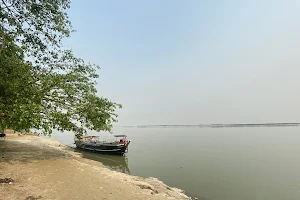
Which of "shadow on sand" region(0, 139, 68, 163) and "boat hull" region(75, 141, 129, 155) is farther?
"boat hull" region(75, 141, 129, 155)

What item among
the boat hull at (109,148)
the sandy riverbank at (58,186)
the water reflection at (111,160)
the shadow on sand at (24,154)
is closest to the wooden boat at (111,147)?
the boat hull at (109,148)

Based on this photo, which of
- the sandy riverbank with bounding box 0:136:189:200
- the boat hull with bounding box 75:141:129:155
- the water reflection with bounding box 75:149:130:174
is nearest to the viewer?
the sandy riverbank with bounding box 0:136:189:200

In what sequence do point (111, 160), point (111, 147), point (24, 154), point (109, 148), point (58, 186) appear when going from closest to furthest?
point (58, 186) → point (24, 154) → point (111, 160) → point (111, 147) → point (109, 148)

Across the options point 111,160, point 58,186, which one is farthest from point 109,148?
point 58,186

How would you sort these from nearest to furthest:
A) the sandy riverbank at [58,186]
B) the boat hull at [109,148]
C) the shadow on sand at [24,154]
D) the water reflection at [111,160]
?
the sandy riverbank at [58,186], the shadow on sand at [24,154], the water reflection at [111,160], the boat hull at [109,148]

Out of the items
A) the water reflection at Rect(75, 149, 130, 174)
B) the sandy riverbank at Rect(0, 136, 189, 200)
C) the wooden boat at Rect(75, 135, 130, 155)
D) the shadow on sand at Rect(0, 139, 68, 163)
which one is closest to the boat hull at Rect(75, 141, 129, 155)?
A: the wooden boat at Rect(75, 135, 130, 155)

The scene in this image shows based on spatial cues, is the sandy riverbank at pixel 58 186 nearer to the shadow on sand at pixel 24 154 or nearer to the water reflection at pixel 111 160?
the shadow on sand at pixel 24 154

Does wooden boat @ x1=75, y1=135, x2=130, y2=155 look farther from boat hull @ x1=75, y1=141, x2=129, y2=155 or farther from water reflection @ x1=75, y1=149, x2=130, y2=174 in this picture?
water reflection @ x1=75, y1=149, x2=130, y2=174

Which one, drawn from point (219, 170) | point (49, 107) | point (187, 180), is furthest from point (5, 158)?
point (219, 170)

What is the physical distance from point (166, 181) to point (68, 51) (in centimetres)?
1061

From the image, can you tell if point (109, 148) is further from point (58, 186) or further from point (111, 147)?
point (58, 186)

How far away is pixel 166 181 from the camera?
1470 centimetres

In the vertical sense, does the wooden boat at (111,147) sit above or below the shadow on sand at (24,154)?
below

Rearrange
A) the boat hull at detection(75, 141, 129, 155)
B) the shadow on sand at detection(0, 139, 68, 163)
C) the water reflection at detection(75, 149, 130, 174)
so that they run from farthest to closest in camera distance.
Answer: the boat hull at detection(75, 141, 129, 155) → the water reflection at detection(75, 149, 130, 174) → the shadow on sand at detection(0, 139, 68, 163)
